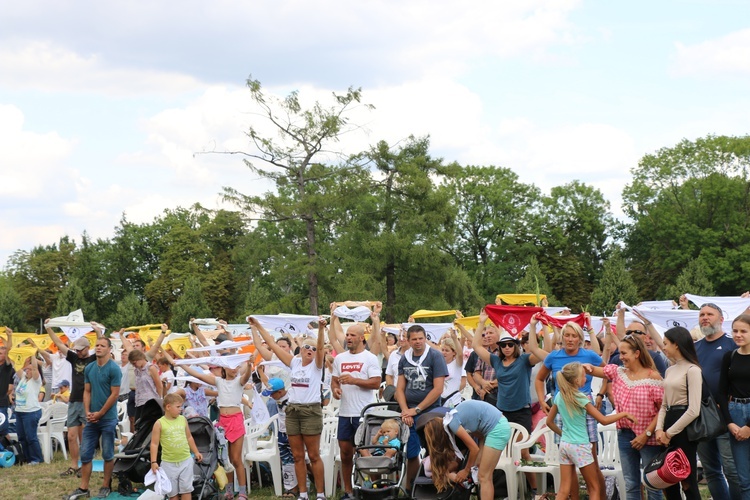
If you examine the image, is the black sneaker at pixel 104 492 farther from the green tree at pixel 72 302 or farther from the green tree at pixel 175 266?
the green tree at pixel 175 266

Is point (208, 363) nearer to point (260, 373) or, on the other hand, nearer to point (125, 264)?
point (260, 373)

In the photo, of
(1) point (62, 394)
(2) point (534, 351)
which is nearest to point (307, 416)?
(2) point (534, 351)

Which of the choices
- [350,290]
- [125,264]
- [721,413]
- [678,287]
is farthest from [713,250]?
[721,413]

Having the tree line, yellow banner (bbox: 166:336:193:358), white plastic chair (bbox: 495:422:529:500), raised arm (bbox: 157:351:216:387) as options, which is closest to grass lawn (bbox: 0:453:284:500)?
raised arm (bbox: 157:351:216:387)

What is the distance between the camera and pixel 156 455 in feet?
29.4

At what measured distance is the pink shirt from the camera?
717cm

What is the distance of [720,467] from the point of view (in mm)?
7426

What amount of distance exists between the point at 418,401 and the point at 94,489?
15.0 ft

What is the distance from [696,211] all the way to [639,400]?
4693 centimetres

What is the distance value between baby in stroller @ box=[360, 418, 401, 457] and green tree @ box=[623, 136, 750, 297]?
43045mm

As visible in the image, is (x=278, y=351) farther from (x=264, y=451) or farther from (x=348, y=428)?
→ (x=264, y=451)

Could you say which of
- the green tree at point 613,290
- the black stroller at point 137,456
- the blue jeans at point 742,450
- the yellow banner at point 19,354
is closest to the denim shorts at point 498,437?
the blue jeans at point 742,450

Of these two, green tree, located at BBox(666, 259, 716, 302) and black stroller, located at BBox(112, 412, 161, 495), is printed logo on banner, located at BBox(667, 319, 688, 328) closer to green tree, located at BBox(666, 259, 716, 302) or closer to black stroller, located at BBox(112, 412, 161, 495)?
black stroller, located at BBox(112, 412, 161, 495)

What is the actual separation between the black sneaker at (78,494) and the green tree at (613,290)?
1610 inches
